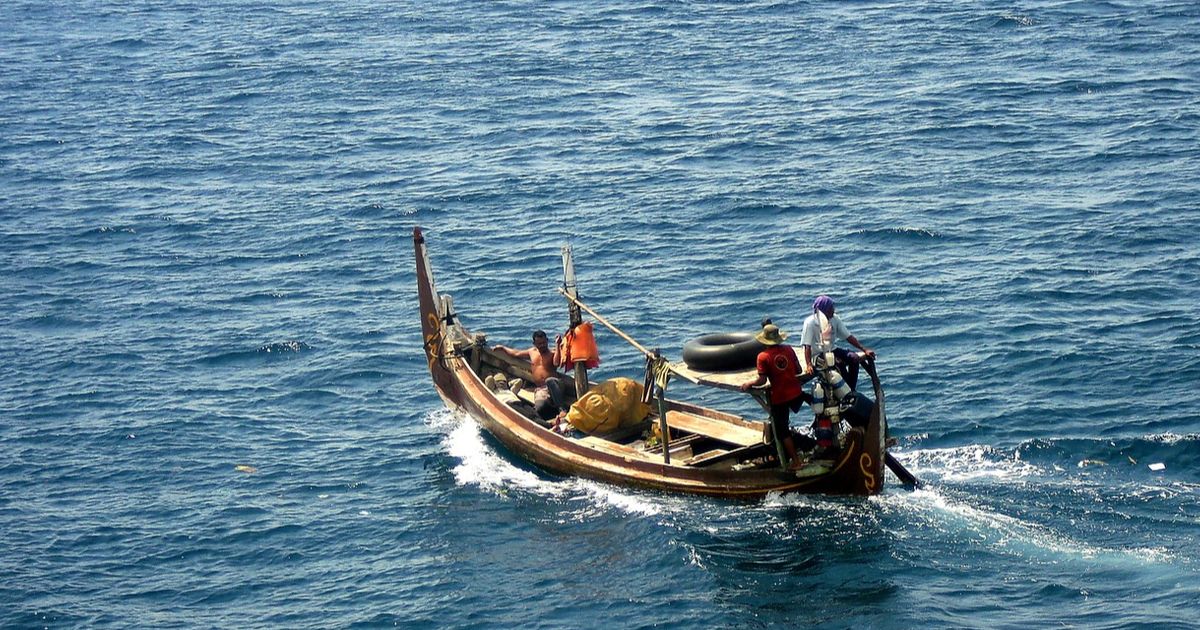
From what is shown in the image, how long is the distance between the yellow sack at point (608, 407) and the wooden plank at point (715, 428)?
28.9 inches

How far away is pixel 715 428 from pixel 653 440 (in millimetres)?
1205

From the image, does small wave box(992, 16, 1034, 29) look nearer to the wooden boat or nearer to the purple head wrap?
the wooden boat

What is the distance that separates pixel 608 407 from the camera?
28312mm

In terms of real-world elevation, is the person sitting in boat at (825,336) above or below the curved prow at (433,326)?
above

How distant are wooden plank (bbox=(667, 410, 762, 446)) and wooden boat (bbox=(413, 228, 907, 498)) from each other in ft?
0.06

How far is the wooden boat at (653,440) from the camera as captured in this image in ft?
81.2

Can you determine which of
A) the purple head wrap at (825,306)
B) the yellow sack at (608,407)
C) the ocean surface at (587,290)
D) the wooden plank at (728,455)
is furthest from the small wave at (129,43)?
the purple head wrap at (825,306)

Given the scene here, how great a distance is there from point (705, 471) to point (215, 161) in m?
30.9

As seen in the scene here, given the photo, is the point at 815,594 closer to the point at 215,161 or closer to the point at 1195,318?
the point at 1195,318

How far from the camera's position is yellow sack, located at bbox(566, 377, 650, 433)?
92.9ft

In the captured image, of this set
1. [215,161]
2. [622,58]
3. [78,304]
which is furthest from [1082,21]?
[78,304]

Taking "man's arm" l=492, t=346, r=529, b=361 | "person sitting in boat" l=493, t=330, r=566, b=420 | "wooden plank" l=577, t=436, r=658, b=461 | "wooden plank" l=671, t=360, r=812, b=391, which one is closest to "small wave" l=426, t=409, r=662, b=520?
"wooden plank" l=577, t=436, r=658, b=461

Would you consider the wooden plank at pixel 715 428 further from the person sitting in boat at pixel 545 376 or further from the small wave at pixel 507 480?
the person sitting in boat at pixel 545 376

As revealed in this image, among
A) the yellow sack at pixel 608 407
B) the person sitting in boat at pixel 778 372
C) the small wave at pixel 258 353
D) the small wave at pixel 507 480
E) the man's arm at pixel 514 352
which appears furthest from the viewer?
the small wave at pixel 258 353
